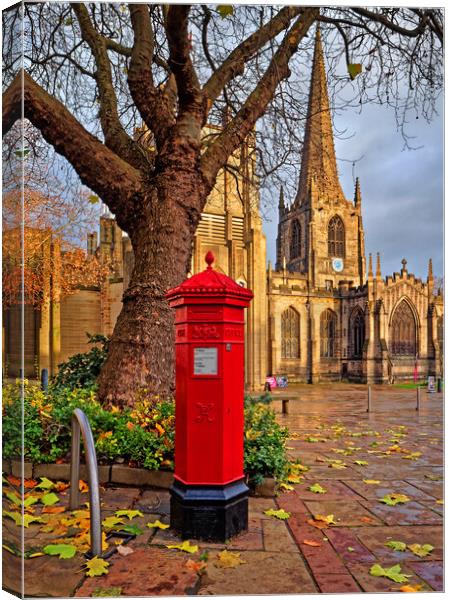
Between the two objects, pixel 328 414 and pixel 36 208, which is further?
pixel 328 414

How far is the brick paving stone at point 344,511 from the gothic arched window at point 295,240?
36480 millimetres

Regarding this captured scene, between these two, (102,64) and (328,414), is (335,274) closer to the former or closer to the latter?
(328,414)

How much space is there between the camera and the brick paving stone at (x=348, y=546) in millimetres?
2809

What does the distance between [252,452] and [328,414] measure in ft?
24.0

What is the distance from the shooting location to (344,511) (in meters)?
3.68

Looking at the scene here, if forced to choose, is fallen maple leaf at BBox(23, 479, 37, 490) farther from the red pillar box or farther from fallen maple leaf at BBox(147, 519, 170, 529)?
the red pillar box

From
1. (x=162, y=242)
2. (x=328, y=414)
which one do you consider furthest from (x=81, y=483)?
(x=328, y=414)

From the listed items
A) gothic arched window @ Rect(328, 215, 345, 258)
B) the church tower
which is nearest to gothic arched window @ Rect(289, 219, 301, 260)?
the church tower

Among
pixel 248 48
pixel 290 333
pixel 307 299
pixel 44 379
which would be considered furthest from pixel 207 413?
pixel 307 299

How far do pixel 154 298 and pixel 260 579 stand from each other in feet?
10.7

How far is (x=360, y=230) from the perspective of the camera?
37.3 meters

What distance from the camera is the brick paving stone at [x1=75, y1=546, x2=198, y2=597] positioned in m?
2.44

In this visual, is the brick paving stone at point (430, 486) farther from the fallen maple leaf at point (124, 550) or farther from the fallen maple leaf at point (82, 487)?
the fallen maple leaf at point (82, 487)

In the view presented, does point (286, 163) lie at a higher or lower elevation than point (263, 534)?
higher
